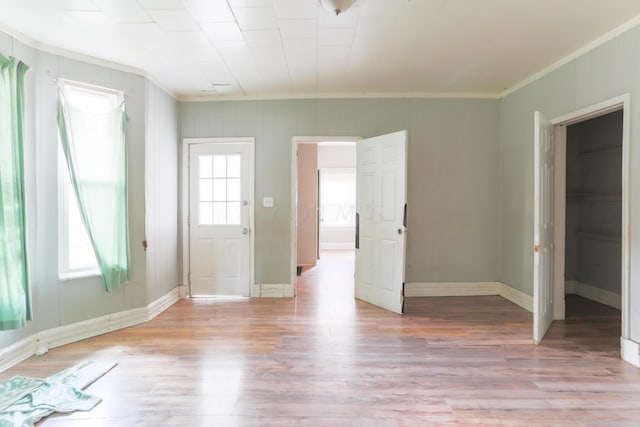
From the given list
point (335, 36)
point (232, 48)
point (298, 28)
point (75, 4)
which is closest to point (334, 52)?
point (335, 36)

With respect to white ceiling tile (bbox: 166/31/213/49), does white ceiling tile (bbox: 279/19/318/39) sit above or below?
below

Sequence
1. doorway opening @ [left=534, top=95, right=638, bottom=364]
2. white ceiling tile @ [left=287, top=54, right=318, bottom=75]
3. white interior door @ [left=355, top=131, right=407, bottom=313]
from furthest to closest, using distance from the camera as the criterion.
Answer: white interior door @ [left=355, top=131, right=407, bottom=313], doorway opening @ [left=534, top=95, right=638, bottom=364], white ceiling tile @ [left=287, top=54, right=318, bottom=75]

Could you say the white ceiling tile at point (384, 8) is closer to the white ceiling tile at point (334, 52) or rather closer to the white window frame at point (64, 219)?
the white ceiling tile at point (334, 52)

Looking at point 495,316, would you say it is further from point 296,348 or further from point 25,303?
point 25,303

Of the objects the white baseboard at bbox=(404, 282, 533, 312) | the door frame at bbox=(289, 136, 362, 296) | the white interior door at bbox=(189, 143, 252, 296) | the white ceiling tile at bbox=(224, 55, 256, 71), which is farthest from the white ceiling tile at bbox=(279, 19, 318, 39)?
the white baseboard at bbox=(404, 282, 533, 312)

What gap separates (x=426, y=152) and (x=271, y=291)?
2.80 meters

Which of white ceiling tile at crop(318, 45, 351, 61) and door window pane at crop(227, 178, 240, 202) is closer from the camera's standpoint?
white ceiling tile at crop(318, 45, 351, 61)

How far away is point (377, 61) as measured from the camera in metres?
3.46

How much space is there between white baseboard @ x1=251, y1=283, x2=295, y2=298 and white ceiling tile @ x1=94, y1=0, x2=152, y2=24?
3217mm

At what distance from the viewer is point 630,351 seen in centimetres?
268

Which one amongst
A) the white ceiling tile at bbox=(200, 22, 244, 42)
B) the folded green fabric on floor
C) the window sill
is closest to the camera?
the folded green fabric on floor

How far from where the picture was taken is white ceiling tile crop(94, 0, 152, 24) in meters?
2.43

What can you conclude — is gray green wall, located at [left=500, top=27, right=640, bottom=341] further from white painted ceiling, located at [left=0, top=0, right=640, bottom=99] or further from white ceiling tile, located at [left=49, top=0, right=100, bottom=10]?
white ceiling tile, located at [left=49, top=0, right=100, bottom=10]

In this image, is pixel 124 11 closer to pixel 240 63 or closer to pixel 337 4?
pixel 240 63
